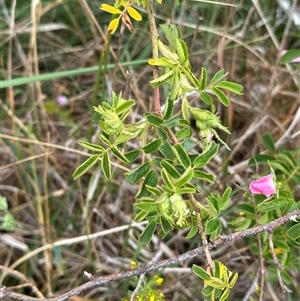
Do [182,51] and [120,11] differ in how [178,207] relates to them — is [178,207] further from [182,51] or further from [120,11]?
[120,11]

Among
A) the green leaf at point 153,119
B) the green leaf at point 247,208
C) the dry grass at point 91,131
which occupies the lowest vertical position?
the dry grass at point 91,131

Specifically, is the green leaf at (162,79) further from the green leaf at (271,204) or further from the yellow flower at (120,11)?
the green leaf at (271,204)

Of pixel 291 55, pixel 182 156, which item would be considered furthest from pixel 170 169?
pixel 291 55

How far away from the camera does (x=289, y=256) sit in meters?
1.00

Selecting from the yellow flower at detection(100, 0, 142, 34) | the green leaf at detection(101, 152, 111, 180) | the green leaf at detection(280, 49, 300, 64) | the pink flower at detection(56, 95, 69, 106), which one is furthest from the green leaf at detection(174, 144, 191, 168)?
Answer: the pink flower at detection(56, 95, 69, 106)

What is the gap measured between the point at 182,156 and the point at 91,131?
1.83ft

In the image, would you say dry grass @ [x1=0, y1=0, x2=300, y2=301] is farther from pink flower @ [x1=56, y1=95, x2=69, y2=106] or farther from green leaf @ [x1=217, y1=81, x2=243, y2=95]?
green leaf @ [x1=217, y1=81, x2=243, y2=95]

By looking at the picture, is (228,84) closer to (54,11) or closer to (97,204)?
(97,204)

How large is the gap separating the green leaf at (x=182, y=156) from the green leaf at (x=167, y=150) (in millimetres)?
24

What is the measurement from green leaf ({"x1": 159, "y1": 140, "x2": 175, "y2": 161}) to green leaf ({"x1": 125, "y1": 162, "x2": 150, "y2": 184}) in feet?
0.13

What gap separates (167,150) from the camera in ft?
2.56

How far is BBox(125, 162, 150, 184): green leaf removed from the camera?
796 millimetres

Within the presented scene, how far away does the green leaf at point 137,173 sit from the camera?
2.61 ft

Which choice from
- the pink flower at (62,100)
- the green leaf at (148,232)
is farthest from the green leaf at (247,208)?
the pink flower at (62,100)
